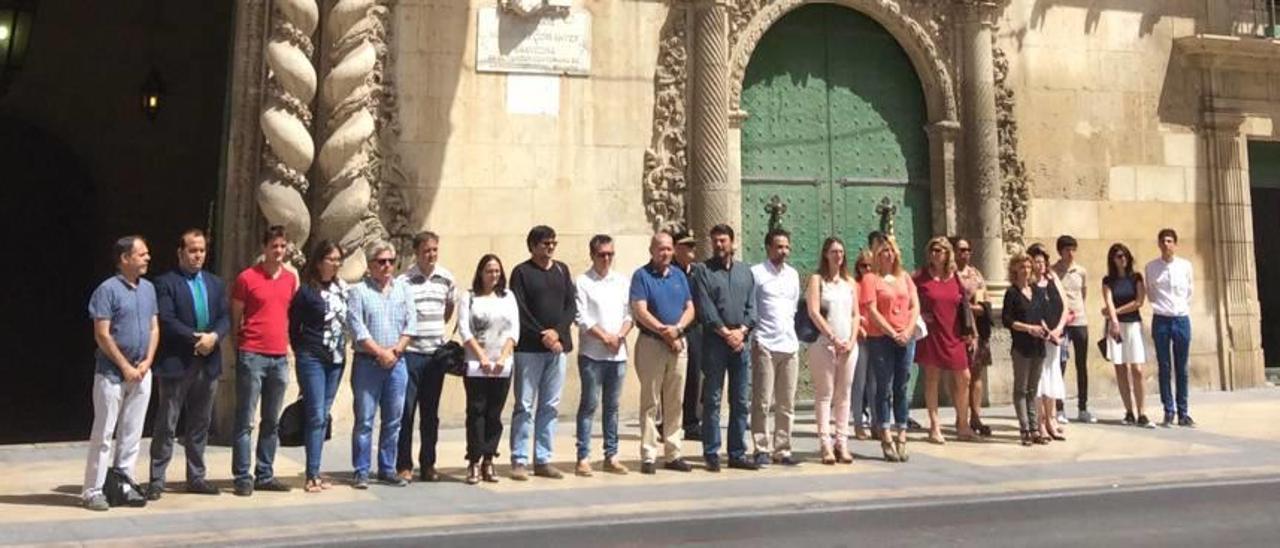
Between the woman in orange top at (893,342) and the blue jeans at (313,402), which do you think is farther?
the woman in orange top at (893,342)

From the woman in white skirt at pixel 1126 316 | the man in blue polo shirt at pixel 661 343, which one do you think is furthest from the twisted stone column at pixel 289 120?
the woman in white skirt at pixel 1126 316

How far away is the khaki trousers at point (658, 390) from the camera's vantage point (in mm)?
8961

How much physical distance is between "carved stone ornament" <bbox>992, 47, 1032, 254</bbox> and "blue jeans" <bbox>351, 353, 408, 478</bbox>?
9004mm

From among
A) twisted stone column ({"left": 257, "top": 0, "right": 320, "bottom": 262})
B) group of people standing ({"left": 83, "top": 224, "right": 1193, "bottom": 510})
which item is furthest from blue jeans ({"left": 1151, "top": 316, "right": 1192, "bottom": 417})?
twisted stone column ({"left": 257, "top": 0, "right": 320, "bottom": 262})

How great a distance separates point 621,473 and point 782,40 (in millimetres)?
7122

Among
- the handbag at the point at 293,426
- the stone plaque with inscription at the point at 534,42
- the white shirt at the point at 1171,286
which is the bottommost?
the handbag at the point at 293,426

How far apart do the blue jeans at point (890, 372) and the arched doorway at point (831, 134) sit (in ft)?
A: 12.6

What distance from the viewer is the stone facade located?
11.8m

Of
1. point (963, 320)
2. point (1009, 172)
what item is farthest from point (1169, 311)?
point (963, 320)

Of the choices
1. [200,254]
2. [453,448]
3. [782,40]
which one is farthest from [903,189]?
[200,254]

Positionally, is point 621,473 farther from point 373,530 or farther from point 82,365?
point 82,365

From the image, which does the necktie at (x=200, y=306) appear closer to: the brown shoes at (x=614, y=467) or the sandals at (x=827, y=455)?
the brown shoes at (x=614, y=467)

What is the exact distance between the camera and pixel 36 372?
53.9ft

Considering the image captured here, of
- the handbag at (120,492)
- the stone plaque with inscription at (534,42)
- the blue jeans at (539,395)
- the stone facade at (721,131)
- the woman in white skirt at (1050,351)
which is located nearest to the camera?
the handbag at (120,492)
